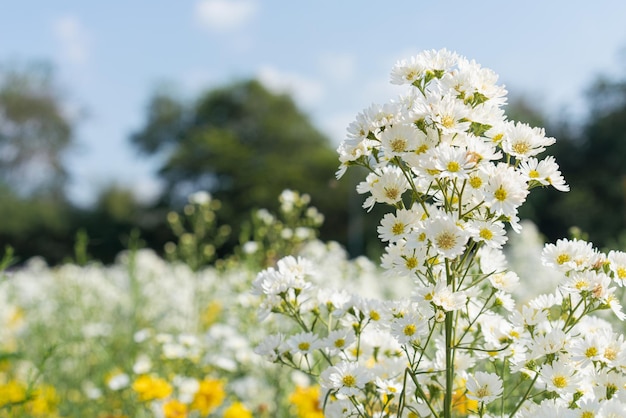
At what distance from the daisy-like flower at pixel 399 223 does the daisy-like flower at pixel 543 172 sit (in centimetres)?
20

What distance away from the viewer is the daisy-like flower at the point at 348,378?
139cm

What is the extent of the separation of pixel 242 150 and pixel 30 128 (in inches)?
370

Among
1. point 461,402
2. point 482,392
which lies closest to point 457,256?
point 482,392

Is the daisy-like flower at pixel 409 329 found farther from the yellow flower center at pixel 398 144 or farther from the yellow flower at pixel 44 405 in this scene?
the yellow flower at pixel 44 405

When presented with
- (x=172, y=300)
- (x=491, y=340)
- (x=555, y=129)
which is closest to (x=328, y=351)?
(x=491, y=340)

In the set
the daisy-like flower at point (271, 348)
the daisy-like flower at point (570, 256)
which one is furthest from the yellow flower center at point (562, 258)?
the daisy-like flower at point (271, 348)

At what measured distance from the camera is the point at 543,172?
1274 millimetres

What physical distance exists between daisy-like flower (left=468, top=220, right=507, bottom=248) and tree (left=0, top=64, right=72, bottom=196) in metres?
30.1

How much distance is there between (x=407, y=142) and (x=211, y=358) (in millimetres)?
2122

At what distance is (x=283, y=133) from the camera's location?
98.9 ft

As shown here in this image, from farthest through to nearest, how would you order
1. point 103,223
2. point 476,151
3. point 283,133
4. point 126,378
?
point 283,133 < point 103,223 < point 126,378 < point 476,151

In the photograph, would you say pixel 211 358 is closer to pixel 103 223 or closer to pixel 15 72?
pixel 103 223

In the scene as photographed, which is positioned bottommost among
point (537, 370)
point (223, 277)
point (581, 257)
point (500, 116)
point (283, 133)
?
point (537, 370)

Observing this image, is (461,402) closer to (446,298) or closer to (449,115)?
(446,298)
